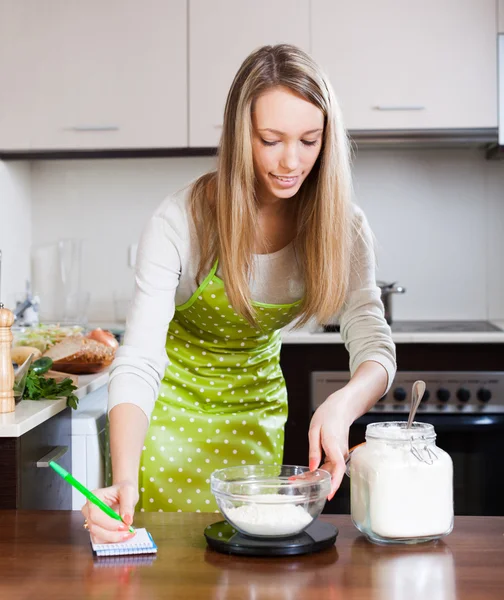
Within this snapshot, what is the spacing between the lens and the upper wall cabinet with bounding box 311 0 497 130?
9.18ft

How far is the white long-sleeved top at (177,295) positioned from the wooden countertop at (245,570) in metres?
0.26

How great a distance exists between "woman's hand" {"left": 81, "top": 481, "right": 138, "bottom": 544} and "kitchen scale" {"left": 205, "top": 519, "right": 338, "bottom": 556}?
3.6 inches

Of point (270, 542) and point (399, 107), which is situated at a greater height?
point (399, 107)

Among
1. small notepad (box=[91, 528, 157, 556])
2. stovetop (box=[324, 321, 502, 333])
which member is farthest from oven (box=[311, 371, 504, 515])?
small notepad (box=[91, 528, 157, 556])

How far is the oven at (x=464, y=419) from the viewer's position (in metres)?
2.63

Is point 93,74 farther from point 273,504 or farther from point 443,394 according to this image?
point 273,504

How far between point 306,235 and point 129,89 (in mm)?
1580

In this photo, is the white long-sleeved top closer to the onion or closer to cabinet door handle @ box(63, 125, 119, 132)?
the onion

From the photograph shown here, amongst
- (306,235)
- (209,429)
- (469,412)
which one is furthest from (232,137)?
(469,412)

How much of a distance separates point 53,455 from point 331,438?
0.77 m

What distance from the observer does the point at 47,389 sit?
1735mm

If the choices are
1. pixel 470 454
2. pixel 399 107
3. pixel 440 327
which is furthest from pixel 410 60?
pixel 470 454

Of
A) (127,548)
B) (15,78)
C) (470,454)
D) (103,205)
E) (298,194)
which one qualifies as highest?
(15,78)

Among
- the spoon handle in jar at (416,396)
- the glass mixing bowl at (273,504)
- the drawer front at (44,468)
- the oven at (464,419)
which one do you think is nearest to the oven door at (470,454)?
the oven at (464,419)
